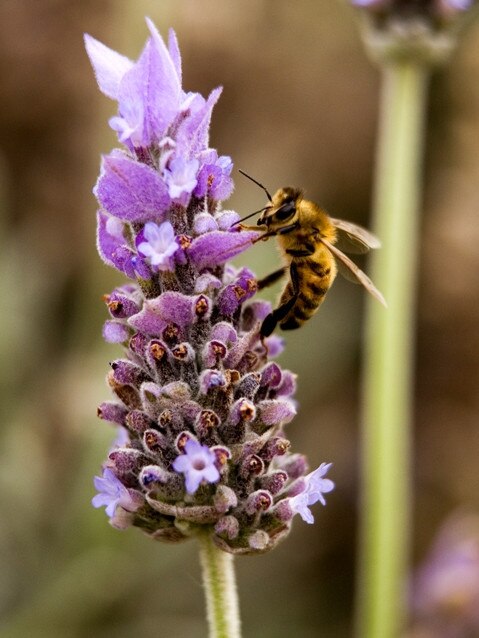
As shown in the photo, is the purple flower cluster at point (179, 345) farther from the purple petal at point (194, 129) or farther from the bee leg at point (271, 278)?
the bee leg at point (271, 278)

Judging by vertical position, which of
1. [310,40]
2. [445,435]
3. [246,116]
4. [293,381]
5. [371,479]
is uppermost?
[310,40]

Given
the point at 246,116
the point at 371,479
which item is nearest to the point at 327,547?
the point at 371,479

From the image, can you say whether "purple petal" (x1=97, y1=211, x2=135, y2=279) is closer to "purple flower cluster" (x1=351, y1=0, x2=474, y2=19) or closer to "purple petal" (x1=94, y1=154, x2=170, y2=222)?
"purple petal" (x1=94, y1=154, x2=170, y2=222)

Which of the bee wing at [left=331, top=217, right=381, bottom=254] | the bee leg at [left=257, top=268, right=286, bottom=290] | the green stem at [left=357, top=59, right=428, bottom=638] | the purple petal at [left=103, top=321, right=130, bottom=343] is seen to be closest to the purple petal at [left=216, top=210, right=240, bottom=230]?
the purple petal at [left=103, top=321, right=130, bottom=343]

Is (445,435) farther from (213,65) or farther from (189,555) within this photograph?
(213,65)

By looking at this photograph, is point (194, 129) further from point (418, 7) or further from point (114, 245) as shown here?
point (418, 7)

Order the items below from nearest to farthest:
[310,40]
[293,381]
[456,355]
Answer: [293,381]
[456,355]
[310,40]
